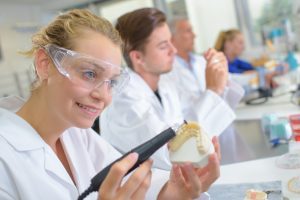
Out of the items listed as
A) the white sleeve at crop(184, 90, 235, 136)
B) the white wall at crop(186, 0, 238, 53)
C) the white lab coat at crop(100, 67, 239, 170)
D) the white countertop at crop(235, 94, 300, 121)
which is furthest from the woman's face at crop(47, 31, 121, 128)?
the white wall at crop(186, 0, 238, 53)

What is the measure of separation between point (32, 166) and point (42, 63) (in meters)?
0.27

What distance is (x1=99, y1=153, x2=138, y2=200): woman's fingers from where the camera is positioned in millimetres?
655

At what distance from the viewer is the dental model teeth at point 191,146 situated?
79cm

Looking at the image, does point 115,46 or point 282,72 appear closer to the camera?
point 115,46

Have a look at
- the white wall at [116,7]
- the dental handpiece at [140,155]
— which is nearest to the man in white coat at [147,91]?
the dental handpiece at [140,155]

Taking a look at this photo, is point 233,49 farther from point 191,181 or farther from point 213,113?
point 191,181

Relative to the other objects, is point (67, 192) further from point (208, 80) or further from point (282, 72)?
point (282, 72)

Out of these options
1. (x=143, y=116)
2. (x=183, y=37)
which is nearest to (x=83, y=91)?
(x=143, y=116)

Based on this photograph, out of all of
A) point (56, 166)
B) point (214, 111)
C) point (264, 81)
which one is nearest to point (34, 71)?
point (56, 166)

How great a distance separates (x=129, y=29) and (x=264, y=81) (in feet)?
4.67

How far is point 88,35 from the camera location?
2.81 feet

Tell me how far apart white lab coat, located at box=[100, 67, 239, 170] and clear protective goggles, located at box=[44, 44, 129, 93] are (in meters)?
0.50

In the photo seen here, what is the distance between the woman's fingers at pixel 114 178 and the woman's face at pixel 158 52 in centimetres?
94

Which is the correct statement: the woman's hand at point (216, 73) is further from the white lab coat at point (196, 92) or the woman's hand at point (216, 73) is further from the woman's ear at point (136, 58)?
the woman's ear at point (136, 58)
